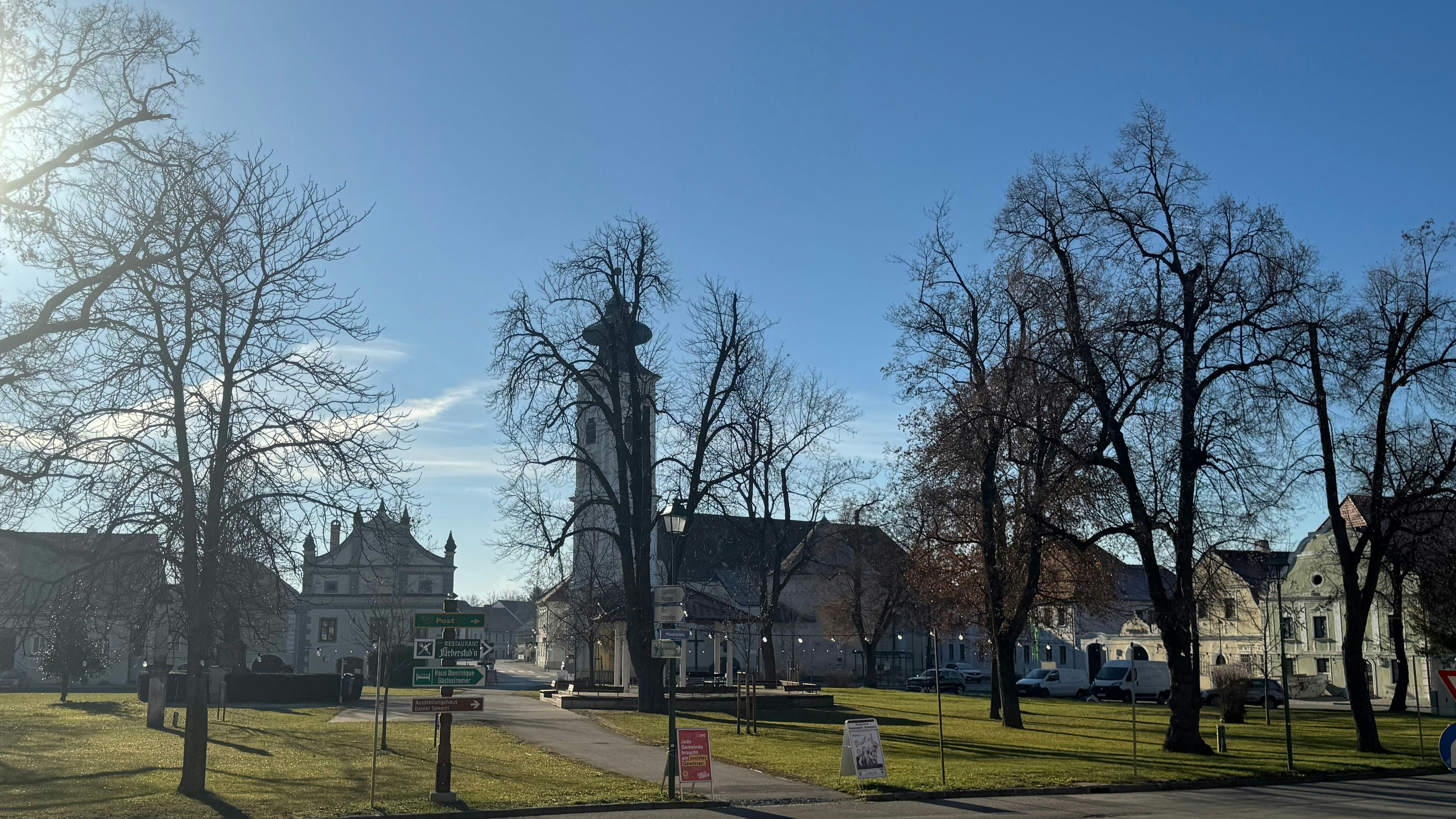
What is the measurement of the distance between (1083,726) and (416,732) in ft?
63.2

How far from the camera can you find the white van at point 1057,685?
2281 inches

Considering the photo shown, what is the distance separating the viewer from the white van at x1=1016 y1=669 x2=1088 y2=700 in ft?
190

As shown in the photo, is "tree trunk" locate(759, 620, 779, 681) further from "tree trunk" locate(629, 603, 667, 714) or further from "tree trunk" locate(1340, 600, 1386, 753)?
"tree trunk" locate(1340, 600, 1386, 753)

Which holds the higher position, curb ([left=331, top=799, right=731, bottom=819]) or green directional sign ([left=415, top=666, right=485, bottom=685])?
green directional sign ([left=415, top=666, right=485, bottom=685])

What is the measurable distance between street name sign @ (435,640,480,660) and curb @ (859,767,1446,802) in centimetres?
629

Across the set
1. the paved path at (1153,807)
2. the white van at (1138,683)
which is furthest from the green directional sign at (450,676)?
the white van at (1138,683)

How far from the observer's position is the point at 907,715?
37.7 meters

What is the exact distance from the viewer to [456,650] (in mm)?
16594

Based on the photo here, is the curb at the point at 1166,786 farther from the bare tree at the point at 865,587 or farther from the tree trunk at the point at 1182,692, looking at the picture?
the bare tree at the point at 865,587

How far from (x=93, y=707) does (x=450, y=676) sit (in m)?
28.6

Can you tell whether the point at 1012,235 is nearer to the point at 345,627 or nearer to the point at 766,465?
the point at 766,465

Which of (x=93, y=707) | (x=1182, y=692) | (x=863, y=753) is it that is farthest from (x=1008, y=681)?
(x=93, y=707)

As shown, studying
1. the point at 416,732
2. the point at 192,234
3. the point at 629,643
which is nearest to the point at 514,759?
the point at 416,732

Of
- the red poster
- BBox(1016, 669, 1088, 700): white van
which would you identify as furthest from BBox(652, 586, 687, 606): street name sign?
BBox(1016, 669, 1088, 700): white van
